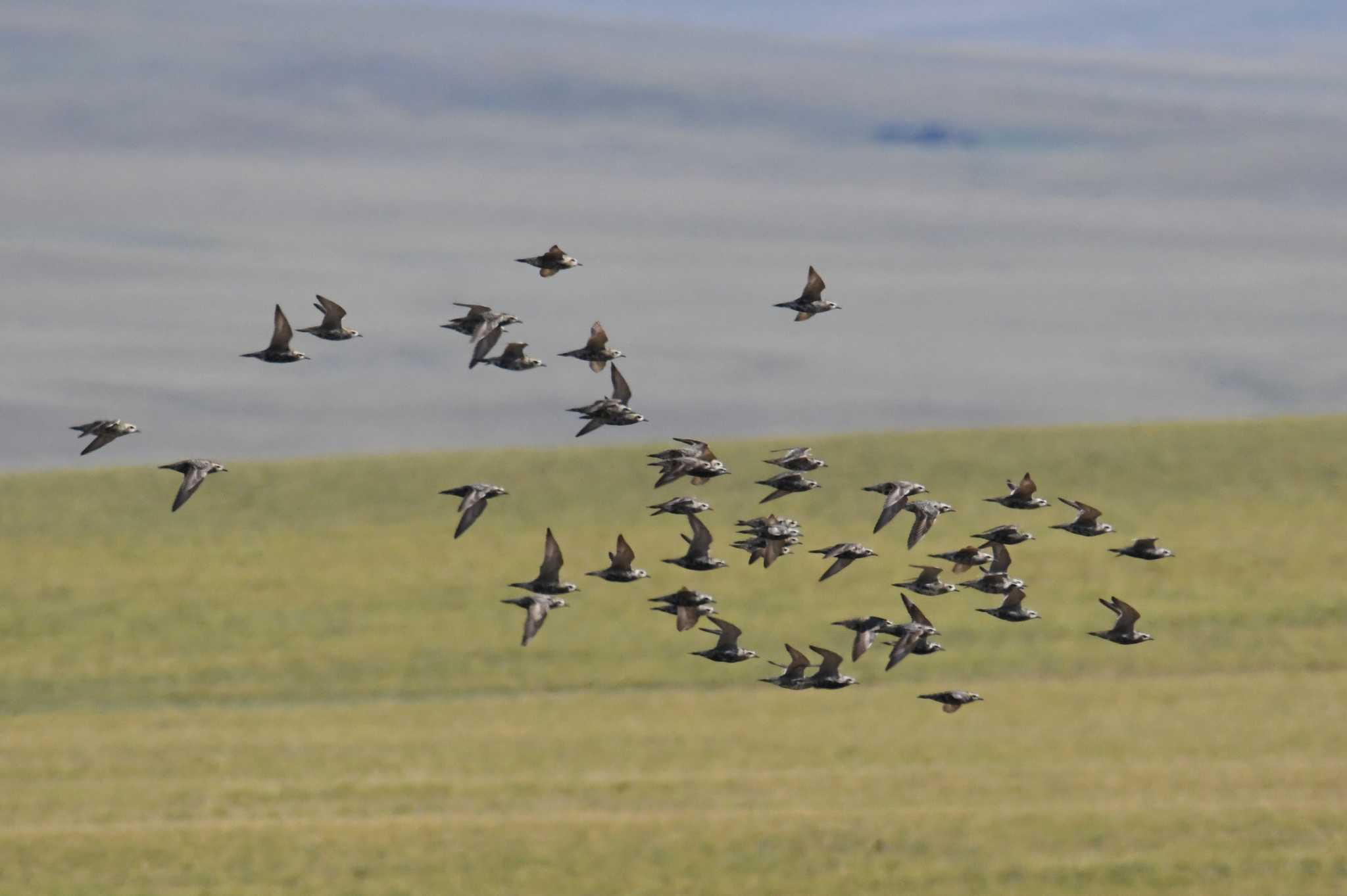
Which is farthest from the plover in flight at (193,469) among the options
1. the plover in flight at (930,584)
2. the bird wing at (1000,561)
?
the bird wing at (1000,561)

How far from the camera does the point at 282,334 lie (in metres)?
26.3

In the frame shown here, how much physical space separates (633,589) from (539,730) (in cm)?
3318

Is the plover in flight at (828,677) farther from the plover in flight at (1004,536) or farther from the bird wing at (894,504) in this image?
the plover in flight at (1004,536)

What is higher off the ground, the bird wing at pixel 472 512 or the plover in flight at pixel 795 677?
the bird wing at pixel 472 512

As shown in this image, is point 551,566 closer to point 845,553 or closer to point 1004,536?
point 845,553

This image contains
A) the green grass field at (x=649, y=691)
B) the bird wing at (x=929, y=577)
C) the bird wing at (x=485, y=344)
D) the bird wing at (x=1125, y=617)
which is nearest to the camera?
the bird wing at (x=485, y=344)

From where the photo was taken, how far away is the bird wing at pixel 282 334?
2600 cm

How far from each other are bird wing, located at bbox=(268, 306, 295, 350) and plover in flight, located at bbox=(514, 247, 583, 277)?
3.17m

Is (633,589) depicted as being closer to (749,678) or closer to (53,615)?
(749,678)

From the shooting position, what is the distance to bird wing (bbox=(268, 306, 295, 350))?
26.0m

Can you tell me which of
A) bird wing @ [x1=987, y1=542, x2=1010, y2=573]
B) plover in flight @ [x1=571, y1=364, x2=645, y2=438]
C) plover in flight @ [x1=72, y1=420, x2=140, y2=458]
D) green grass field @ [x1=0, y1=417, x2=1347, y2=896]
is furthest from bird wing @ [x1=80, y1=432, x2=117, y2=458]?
green grass field @ [x1=0, y1=417, x2=1347, y2=896]

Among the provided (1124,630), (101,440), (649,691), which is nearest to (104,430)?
(101,440)

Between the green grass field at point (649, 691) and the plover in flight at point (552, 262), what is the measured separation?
82.6 ft

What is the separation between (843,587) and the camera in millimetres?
102000
